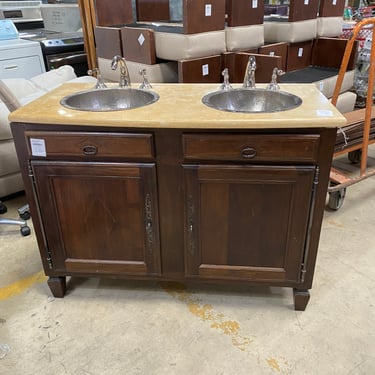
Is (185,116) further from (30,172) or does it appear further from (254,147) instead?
(30,172)

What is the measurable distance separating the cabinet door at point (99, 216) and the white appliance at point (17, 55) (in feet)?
8.19

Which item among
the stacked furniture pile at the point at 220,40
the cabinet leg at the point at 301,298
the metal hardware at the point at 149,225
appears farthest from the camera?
the stacked furniture pile at the point at 220,40

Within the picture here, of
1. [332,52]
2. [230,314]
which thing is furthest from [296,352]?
[332,52]

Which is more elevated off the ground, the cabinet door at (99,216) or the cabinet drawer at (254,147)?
the cabinet drawer at (254,147)

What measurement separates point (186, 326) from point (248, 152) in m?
0.81

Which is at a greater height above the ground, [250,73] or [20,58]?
[250,73]

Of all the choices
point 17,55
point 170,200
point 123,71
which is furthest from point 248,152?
point 17,55

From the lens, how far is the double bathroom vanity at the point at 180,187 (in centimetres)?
133

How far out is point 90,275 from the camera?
66.1 inches

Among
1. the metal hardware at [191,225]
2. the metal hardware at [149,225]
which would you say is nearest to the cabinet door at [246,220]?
the metal hardware at [191,225]

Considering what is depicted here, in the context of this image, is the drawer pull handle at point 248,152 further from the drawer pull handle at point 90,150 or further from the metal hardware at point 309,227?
the drawer pull handle at point 90,150

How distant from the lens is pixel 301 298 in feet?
5.33

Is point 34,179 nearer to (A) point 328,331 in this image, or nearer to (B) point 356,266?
(A) point 328,331

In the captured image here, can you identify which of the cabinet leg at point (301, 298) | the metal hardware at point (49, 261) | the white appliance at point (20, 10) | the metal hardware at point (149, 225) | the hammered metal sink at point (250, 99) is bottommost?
the cabinet leg at point (301, 298)
